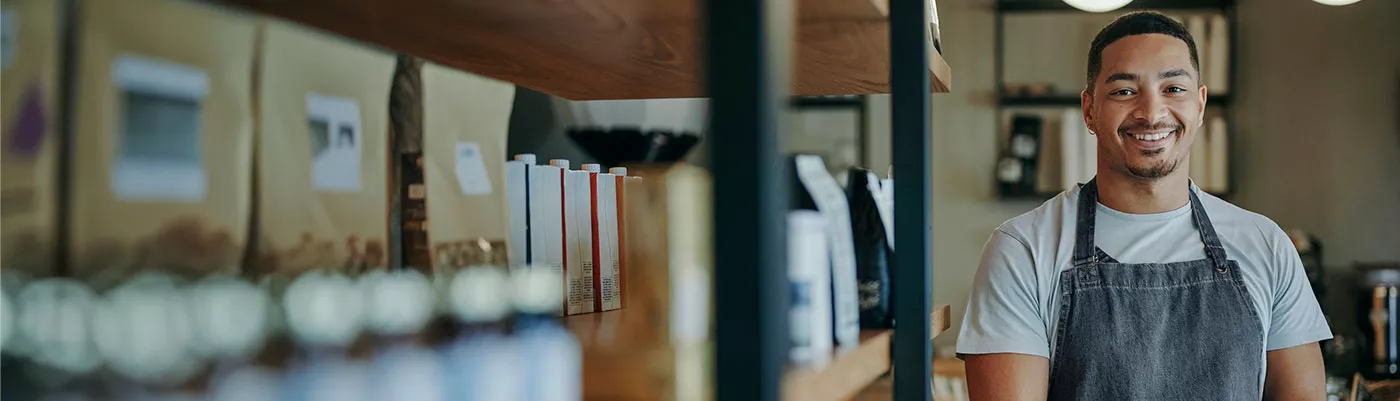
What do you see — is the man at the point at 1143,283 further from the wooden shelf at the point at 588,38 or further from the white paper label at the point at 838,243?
the white paper label at the point at 838,243

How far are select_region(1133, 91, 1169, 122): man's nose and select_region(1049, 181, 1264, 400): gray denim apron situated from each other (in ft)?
0.85

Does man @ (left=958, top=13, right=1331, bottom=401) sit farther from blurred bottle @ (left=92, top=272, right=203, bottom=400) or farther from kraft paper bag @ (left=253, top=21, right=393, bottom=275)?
blurred bottle @ (left=92, top=272, right=203, bottom=400)

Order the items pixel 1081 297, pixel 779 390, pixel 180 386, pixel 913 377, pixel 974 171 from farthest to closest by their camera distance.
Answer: pixel 974 171, pixel 1081 297, pixel 913 377, pixel 779 390, pixel 180 386

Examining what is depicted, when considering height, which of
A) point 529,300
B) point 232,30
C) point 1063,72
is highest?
point 1063,72

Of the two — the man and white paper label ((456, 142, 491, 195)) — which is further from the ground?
white paper label ((456, 142, 491, 195))

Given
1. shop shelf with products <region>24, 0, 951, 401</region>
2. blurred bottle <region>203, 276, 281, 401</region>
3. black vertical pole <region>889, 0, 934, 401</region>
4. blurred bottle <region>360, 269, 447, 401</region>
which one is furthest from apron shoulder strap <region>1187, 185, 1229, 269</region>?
blurred bottle <region>203, 276, 281, 401</region>

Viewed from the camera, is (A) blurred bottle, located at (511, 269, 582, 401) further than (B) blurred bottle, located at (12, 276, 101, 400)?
Yes

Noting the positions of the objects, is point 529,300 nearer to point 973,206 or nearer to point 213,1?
point 213,1

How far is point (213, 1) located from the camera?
69cm

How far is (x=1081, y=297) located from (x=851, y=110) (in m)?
3.55

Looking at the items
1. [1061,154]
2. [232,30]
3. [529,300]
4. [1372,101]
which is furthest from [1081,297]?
[1372,101]

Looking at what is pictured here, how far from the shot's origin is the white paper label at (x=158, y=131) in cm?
51

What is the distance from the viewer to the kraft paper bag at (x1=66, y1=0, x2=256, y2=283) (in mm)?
500

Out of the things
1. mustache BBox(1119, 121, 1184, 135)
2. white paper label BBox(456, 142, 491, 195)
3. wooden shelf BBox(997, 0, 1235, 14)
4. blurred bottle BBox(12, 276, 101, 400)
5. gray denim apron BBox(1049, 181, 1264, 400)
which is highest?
wooden shelf BBox(997, 0, 1235, 14)
